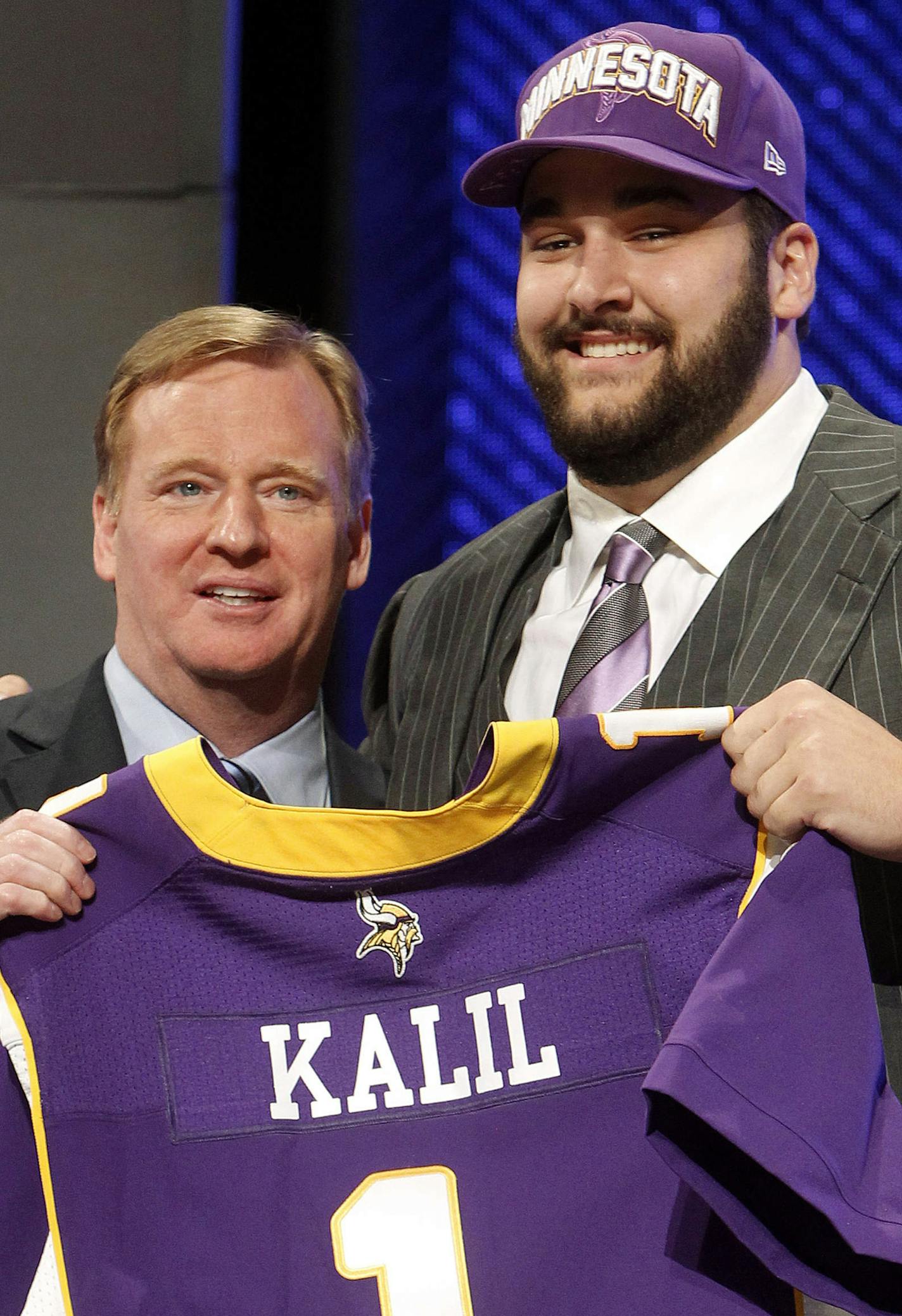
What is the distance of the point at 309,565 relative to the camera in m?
1.45

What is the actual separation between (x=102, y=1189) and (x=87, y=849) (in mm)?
237

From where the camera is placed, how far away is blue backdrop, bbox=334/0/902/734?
7.70 feet

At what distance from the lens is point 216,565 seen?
1415 mm

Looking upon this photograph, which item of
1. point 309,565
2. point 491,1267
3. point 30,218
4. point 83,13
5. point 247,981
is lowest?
point 491,1267

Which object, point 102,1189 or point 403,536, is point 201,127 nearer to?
point 403,536

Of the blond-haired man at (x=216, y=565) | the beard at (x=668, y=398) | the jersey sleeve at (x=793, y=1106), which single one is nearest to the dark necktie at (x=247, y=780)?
the blond-haired man at (x=216, y=565)

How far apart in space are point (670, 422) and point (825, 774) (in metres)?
0.55

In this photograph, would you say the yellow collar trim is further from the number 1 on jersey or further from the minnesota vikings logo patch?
the number 1 on jersey

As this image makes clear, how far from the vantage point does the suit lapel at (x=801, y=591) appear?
1.32 metres

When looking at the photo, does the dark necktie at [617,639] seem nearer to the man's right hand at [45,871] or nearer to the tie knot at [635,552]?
the tie knot at [635,552]

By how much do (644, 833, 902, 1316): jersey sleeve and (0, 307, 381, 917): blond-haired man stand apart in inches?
23.4

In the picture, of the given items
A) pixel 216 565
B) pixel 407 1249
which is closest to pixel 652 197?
pixel 216 565

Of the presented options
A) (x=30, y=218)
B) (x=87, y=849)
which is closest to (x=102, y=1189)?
(x=87, y=849)

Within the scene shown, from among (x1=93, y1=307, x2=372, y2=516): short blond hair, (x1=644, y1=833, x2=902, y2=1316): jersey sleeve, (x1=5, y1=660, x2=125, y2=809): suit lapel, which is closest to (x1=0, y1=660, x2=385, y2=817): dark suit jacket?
(x1=5, y1=660, x2=125, y2=809): suit lapel
